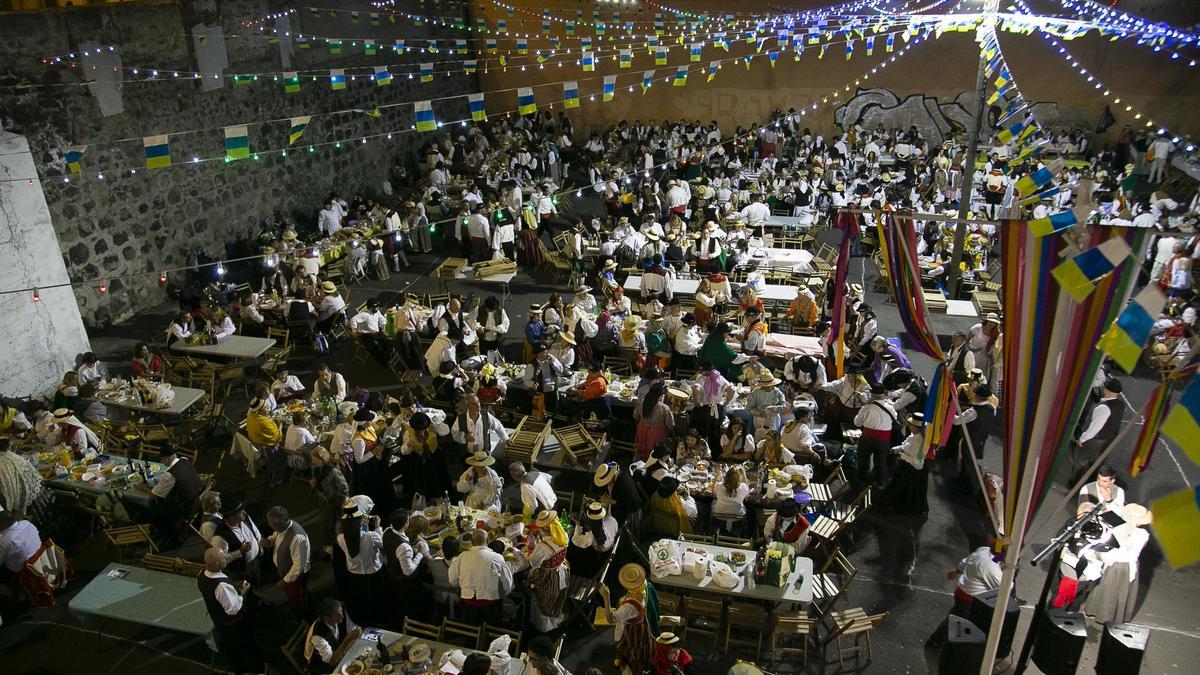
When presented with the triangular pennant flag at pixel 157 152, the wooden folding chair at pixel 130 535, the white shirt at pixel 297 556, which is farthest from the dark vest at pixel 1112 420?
the triangular pennant flag at pixel 157 152

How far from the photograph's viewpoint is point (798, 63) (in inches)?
982

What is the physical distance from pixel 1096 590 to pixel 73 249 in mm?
15132

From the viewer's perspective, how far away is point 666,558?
767 centimetres

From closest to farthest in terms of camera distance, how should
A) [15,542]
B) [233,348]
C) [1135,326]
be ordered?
1. [1135,326]
2. [15,542]
3. [233,348]

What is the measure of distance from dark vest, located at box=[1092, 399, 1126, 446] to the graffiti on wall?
641 inches

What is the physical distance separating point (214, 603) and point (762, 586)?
4882 mm

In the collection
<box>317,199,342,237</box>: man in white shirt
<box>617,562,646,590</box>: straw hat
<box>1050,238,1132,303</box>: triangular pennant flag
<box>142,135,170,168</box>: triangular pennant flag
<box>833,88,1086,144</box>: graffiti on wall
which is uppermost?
<box>1050,238,1132,303</box>: triangular pennant flag

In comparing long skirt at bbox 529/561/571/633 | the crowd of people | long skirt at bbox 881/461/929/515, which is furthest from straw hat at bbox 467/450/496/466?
long skirt at bbox 881/461/929/515

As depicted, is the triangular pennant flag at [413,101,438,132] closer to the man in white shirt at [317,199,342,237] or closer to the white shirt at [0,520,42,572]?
the man in white shirt at [317,199,342,237]

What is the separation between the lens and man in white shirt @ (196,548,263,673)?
6.89 metres

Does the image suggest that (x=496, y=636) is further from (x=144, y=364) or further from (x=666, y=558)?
(x=144, y=364)

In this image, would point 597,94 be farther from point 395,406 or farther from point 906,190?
point 395,406

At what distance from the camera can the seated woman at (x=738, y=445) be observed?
9.26 meters

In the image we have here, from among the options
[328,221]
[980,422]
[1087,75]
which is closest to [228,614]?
[980,422]
